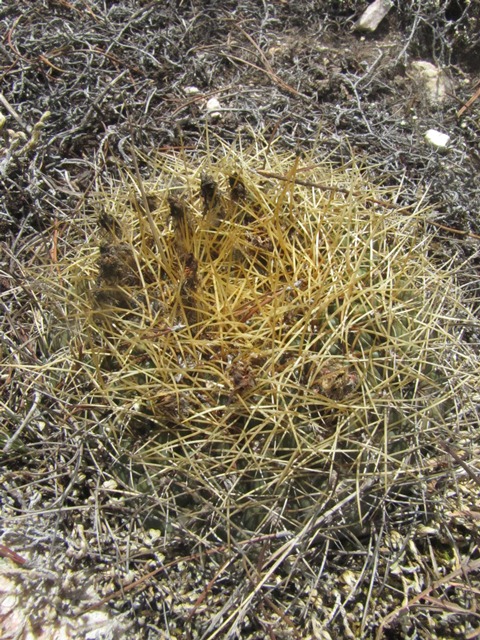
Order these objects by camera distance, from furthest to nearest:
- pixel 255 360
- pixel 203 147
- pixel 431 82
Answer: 1. pixel 431 82
2. pixel 203 147
3. pixel 255 360

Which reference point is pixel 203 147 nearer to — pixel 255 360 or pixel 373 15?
pixel 373 15

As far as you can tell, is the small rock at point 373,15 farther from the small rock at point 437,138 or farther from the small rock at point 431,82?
the small rock at point 437,138

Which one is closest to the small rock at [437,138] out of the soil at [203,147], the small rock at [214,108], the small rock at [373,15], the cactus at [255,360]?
the soil at [203,147]

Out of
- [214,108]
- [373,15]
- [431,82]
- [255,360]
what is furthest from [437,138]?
[255,360]

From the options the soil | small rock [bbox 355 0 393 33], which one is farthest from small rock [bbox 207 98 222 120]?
small rock [bbox 355 0 393 33]

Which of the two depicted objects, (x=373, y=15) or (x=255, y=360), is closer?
(x=255, y=360)

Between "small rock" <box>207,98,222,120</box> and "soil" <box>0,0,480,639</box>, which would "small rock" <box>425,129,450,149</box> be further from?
"small rock" <box>207,98,222,120</box>
